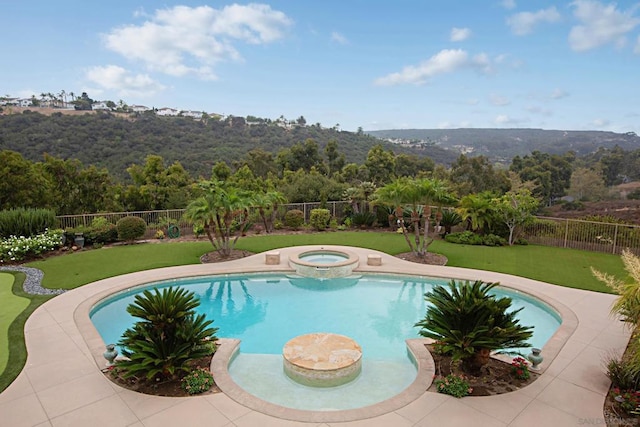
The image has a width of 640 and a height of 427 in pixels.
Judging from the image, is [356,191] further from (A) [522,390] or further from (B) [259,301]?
(A) [522,390]

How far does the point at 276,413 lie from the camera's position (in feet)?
16.8

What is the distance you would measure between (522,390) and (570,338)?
8.88ft

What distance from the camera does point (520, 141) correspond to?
84.2 m

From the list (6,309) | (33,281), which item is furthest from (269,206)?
(6,309)

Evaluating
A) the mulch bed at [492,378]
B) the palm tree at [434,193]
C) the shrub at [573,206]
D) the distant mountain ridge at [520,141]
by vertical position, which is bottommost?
the shrub at [573,206]

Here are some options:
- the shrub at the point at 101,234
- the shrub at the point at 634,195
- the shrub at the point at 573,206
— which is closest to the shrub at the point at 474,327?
the shrub at the point at 101,234

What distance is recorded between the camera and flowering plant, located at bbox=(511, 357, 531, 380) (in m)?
5.96

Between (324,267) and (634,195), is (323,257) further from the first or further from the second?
(634,195)

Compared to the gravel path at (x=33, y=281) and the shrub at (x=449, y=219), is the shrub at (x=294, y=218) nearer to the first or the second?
the shrub at (x=449, y=219)

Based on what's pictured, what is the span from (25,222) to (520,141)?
Result: 9053 centimetres

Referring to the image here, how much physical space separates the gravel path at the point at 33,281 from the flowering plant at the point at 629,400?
12181 millimetres

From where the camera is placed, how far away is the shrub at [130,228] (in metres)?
16.0

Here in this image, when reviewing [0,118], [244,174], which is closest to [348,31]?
[244,174]

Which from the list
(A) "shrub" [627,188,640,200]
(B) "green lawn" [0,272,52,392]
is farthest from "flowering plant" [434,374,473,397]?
(A) "shrub" [627,188,640,200]
